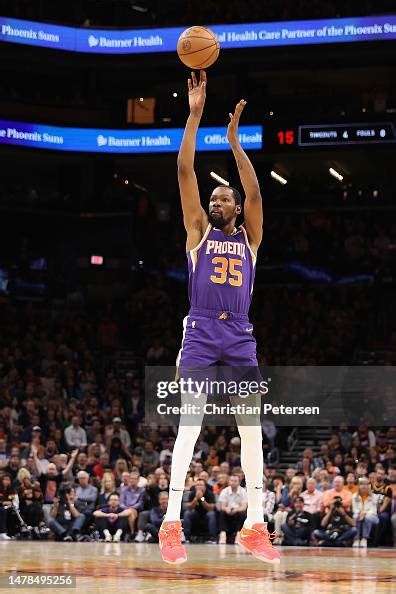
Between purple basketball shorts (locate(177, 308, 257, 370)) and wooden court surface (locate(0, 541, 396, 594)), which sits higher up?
purple basketball shorts (locate(177, 308, 257, 370))

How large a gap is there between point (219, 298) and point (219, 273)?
0.18 meters

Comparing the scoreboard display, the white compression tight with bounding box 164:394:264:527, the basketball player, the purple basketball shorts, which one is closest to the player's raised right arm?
the basketball player

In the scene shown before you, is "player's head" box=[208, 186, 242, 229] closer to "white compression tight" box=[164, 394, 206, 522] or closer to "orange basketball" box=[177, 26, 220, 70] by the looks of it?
"orange basketball" box=[177, 26, 220, 70]

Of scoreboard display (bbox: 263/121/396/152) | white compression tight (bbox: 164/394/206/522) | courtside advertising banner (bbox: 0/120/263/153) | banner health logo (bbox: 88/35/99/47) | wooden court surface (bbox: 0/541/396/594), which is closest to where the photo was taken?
white compression tight (bbox: 164/394/206/522)

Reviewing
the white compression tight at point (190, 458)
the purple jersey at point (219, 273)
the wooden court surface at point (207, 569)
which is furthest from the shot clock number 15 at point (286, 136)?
the white compression tight at point (190, 458)

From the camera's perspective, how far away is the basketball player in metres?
7.35

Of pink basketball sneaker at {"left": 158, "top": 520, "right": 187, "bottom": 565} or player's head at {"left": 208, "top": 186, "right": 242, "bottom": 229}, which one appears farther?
player's head at {"left": 208, "top": 186, "right": 242, "bottom": 229}

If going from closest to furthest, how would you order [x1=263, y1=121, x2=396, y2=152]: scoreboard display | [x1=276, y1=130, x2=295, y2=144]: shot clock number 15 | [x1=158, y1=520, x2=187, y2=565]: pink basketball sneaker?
1. [x1=158, y1=520, x2=187, y2=565]: pink basketball sneaker
2. [x1=263, y1=121, x2=396, y2=152]: scoreboard display
3. [x1=276, y1=130, x2=295, y2=144]: shot clock number 15

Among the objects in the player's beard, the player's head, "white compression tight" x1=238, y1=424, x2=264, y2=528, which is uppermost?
the player's head

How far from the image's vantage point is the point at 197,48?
7.74m

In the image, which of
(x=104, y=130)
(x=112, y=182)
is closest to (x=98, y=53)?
(x=104, y=130)

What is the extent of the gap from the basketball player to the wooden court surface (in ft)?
2.29

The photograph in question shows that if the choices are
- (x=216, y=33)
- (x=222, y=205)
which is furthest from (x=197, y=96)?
(x=216, y=33)

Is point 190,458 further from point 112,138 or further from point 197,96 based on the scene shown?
point 112,138
